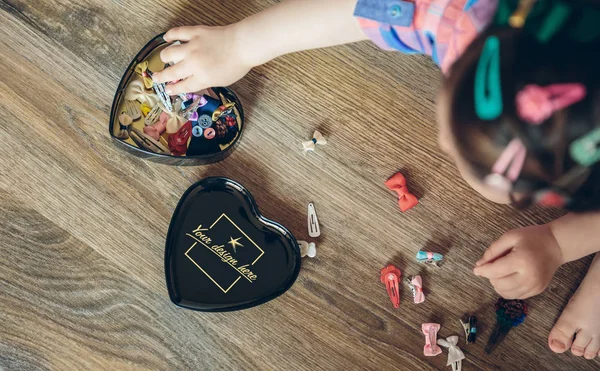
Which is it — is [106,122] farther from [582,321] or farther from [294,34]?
[582,321]

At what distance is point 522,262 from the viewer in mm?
625

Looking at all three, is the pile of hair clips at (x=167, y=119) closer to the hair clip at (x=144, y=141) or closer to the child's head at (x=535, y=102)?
the hair clip at (x=144, y=141)

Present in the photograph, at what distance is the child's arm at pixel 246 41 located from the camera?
23.4 inches

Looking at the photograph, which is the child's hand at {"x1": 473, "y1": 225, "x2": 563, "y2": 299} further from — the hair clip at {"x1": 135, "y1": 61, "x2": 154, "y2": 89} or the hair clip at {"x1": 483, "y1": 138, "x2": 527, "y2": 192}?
the hair clip at {"x1": 135, "y1": 61, "x2": 154, "y2": 89}

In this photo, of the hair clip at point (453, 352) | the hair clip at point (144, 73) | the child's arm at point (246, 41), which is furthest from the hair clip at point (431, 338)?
the hair clip at point (144, 73)

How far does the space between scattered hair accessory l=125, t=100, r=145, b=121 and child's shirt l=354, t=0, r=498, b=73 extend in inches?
12.5

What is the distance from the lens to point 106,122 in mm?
688

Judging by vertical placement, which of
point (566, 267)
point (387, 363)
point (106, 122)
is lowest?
point (387, 363)

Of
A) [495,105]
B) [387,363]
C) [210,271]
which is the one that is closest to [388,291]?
[387,363]

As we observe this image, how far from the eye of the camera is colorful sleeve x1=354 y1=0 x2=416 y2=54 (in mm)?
525

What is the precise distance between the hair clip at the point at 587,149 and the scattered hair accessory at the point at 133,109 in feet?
1.70

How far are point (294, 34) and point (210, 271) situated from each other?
0.34 m

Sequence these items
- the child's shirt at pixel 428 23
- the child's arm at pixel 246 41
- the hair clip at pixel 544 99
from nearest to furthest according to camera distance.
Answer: the hair clip at pixel 544 99 < the child's shirt at pixel 428 23 < the child's arm at pixel 246 41

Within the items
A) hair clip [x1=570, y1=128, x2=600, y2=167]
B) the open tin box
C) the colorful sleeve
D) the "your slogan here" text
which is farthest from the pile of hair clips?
hair clip [x1=570, y1=128, x2=600, y2=167]
